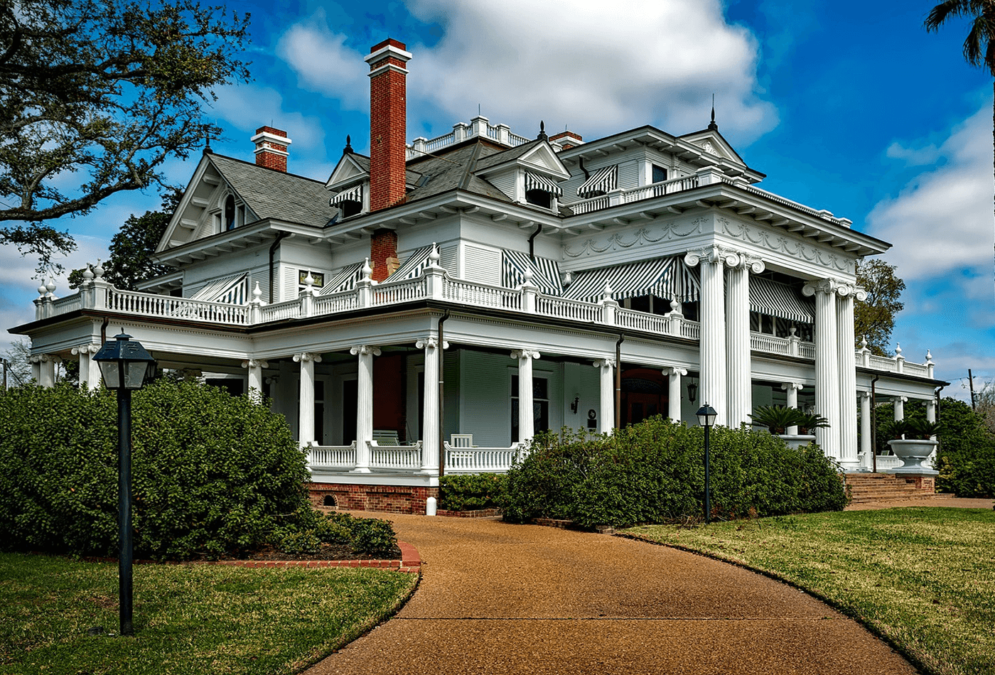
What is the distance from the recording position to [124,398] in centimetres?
959

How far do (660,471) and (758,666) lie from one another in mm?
10727

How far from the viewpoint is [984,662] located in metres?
8.41

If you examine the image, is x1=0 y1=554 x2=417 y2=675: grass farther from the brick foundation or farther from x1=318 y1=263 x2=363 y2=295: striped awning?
x1=318 y1=263 x2=363 y2=295: striped awning

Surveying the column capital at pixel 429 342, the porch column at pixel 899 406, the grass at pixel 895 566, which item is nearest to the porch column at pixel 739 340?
the grass at pixel 895 566

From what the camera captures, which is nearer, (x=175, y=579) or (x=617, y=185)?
(x=175, y=579)

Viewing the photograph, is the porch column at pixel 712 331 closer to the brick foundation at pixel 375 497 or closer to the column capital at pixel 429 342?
the column capital at pixel 429 342

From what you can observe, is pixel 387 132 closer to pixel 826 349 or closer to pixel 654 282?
pixel 654 282

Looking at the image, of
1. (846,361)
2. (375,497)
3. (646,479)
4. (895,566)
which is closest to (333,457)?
(375,497)

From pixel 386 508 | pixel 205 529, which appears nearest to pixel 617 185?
pixel 386 508

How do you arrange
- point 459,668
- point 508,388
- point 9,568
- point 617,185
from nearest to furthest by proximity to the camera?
point 459,668
point 9,568
point 508,388
point 617,185

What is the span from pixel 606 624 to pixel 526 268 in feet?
74.4

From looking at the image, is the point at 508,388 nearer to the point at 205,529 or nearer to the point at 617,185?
the point at 617,185

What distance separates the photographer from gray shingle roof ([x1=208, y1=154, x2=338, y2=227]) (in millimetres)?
34750

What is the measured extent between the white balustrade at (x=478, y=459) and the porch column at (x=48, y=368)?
43.9 feet
